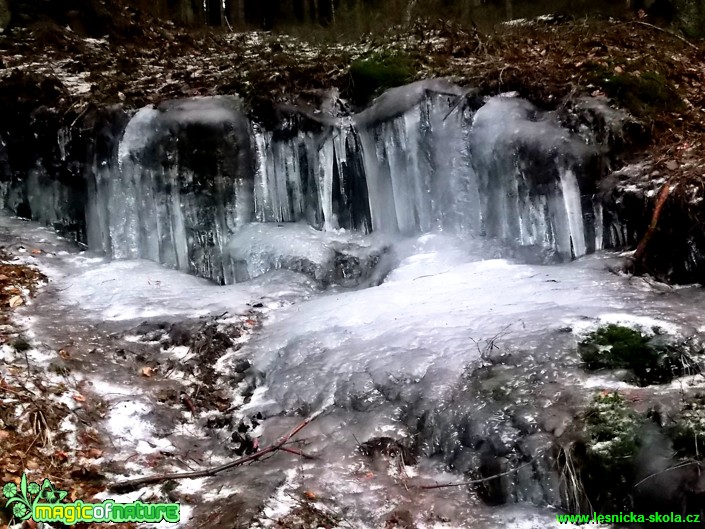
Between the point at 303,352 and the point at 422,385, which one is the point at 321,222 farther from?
the point at 422,385

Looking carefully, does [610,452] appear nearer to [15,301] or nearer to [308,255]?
[308,255]

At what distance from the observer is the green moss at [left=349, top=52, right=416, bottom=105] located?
302 inches

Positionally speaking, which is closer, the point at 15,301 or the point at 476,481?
the point at 476,481

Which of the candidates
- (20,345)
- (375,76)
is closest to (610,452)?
(20,345)

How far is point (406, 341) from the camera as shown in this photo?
4453mm

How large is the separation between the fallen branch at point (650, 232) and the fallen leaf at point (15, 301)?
5579 mm

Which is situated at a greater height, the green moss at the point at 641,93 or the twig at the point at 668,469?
the green moss at the point at 641,93

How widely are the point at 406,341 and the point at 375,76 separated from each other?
4541 mm

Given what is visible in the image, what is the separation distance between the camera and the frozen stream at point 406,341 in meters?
3.32

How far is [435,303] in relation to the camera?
199 inches

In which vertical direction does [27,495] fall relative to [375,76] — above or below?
below

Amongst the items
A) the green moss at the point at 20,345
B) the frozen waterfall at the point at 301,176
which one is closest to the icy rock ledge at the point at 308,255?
the frozen waterfall at the point at 301,176

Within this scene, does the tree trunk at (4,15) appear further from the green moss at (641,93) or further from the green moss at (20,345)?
Result: the green moss at (641,93)

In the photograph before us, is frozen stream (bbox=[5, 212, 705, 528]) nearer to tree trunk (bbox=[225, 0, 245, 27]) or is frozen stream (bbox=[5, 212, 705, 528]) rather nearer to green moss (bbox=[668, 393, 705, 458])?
green moss (bbox=[668, 393, 705, 458])
